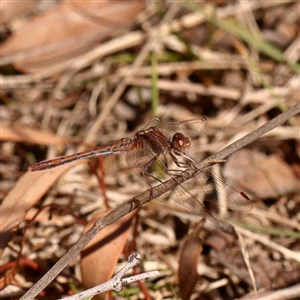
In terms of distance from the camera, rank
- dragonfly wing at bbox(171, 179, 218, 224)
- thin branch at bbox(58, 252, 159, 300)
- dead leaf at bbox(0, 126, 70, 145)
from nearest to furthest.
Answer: thin branch at bbox(58, 252, 159, 300), dragonfly wing at bbox(171, 179, 218, 224), dead leaf at bbox(0, 126, 70, 145)

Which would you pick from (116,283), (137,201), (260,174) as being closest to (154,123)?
(260,174)

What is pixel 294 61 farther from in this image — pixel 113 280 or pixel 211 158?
pixel 113 280

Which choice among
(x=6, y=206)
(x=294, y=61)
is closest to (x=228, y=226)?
(x=6, y=206)

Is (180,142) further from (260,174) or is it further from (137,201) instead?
(260,174)

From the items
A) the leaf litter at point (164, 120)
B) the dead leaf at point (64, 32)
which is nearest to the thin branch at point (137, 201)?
the leaf litter at point (164, 120)

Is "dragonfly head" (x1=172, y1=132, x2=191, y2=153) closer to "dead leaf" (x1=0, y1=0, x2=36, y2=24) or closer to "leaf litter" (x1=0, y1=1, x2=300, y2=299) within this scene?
"leaf litter" (x1=0, y1=1, x2=300, y2=299)

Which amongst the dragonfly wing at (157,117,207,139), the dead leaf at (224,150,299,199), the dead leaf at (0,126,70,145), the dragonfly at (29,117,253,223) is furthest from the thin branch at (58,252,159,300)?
the dead leaf at (224,150,299,199)
